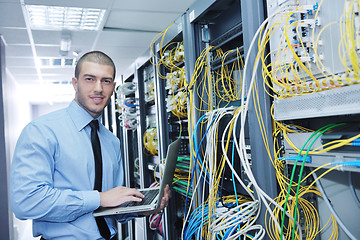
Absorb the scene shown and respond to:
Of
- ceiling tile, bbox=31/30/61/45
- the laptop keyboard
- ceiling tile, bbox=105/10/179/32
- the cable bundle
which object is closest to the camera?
the cable bundle

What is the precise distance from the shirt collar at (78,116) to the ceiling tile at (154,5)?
1.87m

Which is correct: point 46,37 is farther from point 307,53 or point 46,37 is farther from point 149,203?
point 307,53

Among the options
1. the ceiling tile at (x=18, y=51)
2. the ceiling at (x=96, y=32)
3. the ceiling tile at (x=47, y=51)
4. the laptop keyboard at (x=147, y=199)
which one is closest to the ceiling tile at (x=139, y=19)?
the ceiling at (x=96, y=32)

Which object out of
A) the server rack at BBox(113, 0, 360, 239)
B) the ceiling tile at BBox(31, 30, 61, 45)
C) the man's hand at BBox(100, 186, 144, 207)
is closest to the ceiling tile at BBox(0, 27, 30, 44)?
the ceiling tile at BBox(31, 30, 61, 45)

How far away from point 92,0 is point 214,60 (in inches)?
74.9

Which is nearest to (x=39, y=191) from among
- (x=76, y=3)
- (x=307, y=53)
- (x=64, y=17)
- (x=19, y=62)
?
(x=307, y=53)

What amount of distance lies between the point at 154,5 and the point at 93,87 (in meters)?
2.03

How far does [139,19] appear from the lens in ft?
11.6

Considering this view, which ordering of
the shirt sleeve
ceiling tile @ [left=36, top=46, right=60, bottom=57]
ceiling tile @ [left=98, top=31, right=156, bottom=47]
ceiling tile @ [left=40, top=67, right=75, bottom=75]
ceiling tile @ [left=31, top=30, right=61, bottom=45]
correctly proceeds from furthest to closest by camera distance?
ceiling tile @ [left=40, top=67, right=75, bottom=75] < ceiling tile @ [left=36, top=46, right=60, bottom=57] < ceiling tile @ [left=98, top=31, right=156, bottom=47] < ceiling tile @ [left=31, top=30, right=61, bottom=45] < the shirt sleeve

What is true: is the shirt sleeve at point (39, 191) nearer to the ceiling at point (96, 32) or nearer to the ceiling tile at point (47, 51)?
the ceiling at point (96, 32)

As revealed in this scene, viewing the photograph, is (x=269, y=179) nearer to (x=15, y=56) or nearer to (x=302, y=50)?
(x=302, y=50)

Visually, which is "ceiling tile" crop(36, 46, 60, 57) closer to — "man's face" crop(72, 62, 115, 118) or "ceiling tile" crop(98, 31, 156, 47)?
"ceiling tile" crop(98, 31, 156, 47)

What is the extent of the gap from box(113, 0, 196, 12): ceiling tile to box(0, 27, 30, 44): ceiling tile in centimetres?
124

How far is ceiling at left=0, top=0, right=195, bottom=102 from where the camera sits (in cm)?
302
